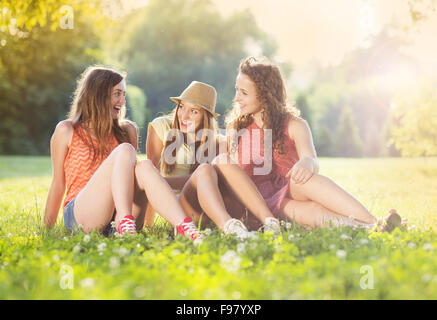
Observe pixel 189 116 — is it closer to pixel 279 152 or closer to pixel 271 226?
pixel 279 152

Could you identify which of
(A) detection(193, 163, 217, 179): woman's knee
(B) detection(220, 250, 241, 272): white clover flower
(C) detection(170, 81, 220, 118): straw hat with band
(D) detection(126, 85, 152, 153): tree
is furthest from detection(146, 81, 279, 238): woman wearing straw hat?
(D) detection(126, 85, 152, 153): tree

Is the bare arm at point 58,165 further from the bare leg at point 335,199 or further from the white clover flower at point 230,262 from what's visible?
the bare leg at point 335,199

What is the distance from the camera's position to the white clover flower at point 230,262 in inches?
92.0

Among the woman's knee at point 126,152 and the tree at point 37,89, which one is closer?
the woman's knee at point 126,152

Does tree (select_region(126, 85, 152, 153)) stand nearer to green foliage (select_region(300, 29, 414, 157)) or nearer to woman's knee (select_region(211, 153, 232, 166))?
green foliage (select_region(300, 29, 414, 157))

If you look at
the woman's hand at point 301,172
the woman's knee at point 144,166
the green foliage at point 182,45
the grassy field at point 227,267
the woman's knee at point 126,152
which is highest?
the green foliage at point 182,45

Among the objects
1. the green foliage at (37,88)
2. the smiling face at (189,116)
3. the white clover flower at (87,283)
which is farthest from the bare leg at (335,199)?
the green foliage at (37,88)

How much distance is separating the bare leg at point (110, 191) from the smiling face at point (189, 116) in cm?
91

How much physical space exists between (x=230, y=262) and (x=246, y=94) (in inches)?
78.8

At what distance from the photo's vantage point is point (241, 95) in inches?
162

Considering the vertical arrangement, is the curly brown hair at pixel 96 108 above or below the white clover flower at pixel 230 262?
above

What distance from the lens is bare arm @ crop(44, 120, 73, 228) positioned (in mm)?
3688

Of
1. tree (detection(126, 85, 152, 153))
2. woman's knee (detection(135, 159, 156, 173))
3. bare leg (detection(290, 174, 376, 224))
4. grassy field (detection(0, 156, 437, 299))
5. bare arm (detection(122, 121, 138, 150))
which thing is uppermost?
tree (detection(126, 85, 152, 153))

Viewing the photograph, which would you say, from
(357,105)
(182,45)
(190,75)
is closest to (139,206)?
(190,75)
